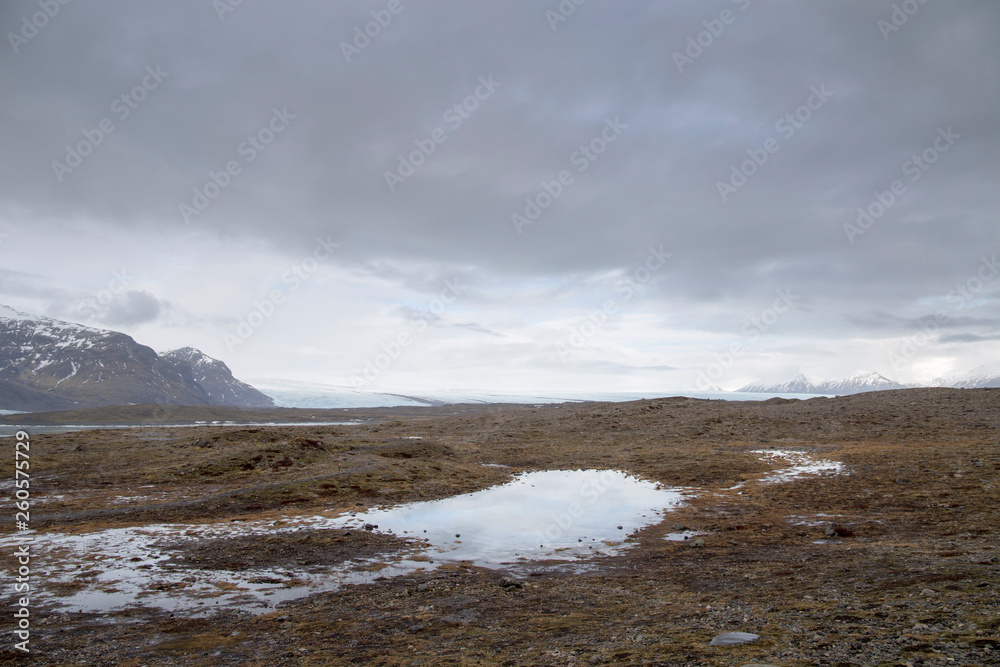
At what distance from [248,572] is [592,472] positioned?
77.6 feet

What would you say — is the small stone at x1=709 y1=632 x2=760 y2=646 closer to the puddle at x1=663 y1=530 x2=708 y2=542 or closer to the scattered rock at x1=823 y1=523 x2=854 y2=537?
the puddle at x1=663 y1=530 x2=708 y2=542

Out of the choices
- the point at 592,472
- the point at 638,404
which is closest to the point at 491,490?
the point at 592,472

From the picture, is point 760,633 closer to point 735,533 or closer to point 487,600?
point 487,600

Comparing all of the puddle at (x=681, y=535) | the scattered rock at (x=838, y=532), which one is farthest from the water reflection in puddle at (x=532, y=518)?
the scattered rock at (x=838, y=532)

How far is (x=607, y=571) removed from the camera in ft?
44.3

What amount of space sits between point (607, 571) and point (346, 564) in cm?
719

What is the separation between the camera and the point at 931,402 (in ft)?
169

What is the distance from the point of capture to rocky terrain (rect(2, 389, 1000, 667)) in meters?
7.83

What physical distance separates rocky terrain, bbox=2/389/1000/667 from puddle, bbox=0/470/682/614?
0.43m

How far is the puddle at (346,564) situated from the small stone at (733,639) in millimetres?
6507

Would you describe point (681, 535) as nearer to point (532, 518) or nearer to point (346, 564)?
point (532, 518)

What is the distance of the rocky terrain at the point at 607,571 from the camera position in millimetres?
7832

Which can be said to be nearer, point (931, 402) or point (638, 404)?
point (931, 402)

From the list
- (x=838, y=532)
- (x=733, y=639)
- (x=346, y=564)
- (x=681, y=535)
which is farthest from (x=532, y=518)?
(x=733, y=639)
